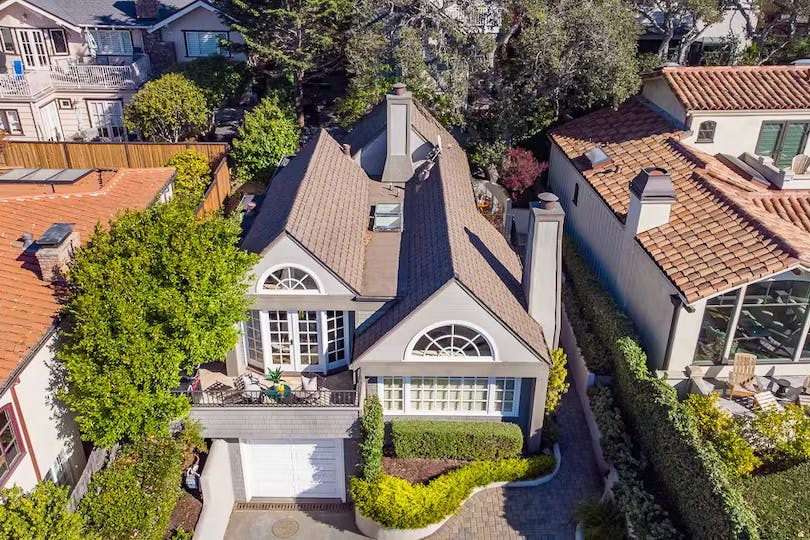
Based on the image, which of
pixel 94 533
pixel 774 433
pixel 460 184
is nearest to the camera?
pixel 94 533

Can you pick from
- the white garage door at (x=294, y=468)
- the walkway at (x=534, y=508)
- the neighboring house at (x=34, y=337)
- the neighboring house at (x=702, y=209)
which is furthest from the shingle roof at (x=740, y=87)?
the neighboring house at (x=34, y=337)

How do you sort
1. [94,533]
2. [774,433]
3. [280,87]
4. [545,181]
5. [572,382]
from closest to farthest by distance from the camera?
1. [94,533]
2. [774,433]
3. [572,382]
4. [545,181]
5. [280,87]

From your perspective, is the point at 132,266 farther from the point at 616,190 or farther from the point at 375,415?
the point at 616,190

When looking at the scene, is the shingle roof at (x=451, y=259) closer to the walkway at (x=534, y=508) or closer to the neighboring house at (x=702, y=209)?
the neighboring house at (x=702, y=209)

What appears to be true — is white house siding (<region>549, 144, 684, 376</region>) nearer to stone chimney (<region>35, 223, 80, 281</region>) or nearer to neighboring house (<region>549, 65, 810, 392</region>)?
neighboring house (<region>549, 65, 810, 392</region>)

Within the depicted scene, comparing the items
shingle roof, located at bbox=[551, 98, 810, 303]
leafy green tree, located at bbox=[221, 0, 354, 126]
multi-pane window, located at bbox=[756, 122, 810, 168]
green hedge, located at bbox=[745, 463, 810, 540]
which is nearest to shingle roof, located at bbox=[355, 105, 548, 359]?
shingle roof, located at bbox=[551, 98, 810, 303]

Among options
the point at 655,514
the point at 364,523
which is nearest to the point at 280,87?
the point at 364,523

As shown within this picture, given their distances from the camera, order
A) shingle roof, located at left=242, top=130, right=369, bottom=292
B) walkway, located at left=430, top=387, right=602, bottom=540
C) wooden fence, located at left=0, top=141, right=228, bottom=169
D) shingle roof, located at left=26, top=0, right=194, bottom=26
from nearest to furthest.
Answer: walkway, located at left=430, top=387, right=602, bottom=540 → shingle roof, located at left=242, top=130, right=369, bottom=292 → wooden fence, located at left=0, top=141, right=228, bottom=169 → shingle roof, located at left=26, top=0, right=194, bottom=26

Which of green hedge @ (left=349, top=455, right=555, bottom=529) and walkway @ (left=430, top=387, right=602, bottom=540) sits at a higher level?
green hedge @ (left=349, top=455, right=555, bottom=529)
